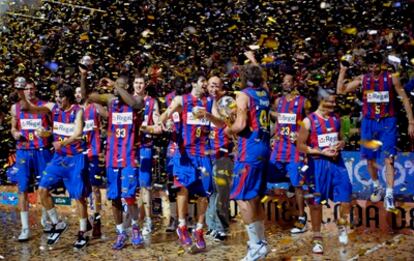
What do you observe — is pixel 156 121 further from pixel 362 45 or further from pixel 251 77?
pixel 362 45

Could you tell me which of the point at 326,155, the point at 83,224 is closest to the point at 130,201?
the point at 83,224

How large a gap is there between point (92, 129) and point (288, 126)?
2936 millimetres

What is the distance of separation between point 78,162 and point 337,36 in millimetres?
8917

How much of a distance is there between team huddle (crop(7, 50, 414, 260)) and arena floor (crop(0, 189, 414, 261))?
0.18 metres

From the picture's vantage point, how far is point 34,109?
8.88 m

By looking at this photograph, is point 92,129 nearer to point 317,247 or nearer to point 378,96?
point 317,247

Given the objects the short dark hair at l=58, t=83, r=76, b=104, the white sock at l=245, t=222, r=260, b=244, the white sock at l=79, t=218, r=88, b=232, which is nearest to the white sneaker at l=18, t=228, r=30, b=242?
the white sock at l=79, t=218, r=88, b=232

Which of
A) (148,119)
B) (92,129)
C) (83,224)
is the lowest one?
(83,224)

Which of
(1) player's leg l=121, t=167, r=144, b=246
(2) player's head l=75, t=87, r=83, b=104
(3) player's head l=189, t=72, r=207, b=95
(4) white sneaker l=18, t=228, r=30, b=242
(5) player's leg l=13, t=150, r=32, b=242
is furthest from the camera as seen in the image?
(2) player's head l=75, t=87, r=83, b=104

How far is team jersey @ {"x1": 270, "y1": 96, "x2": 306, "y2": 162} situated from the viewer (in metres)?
8.70

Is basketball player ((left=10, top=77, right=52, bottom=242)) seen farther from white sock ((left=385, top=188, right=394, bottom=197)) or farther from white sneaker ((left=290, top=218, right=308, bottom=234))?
white sock ((left=385, top=188, right=394, bottom=197))

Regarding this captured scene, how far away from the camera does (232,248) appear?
26.4ft

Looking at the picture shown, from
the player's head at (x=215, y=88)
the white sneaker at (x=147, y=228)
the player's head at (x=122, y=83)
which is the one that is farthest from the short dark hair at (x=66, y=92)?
the white sneaker at (x=147, y=228)

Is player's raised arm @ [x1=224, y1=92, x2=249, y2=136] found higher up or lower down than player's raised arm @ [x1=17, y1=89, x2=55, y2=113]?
lower down
